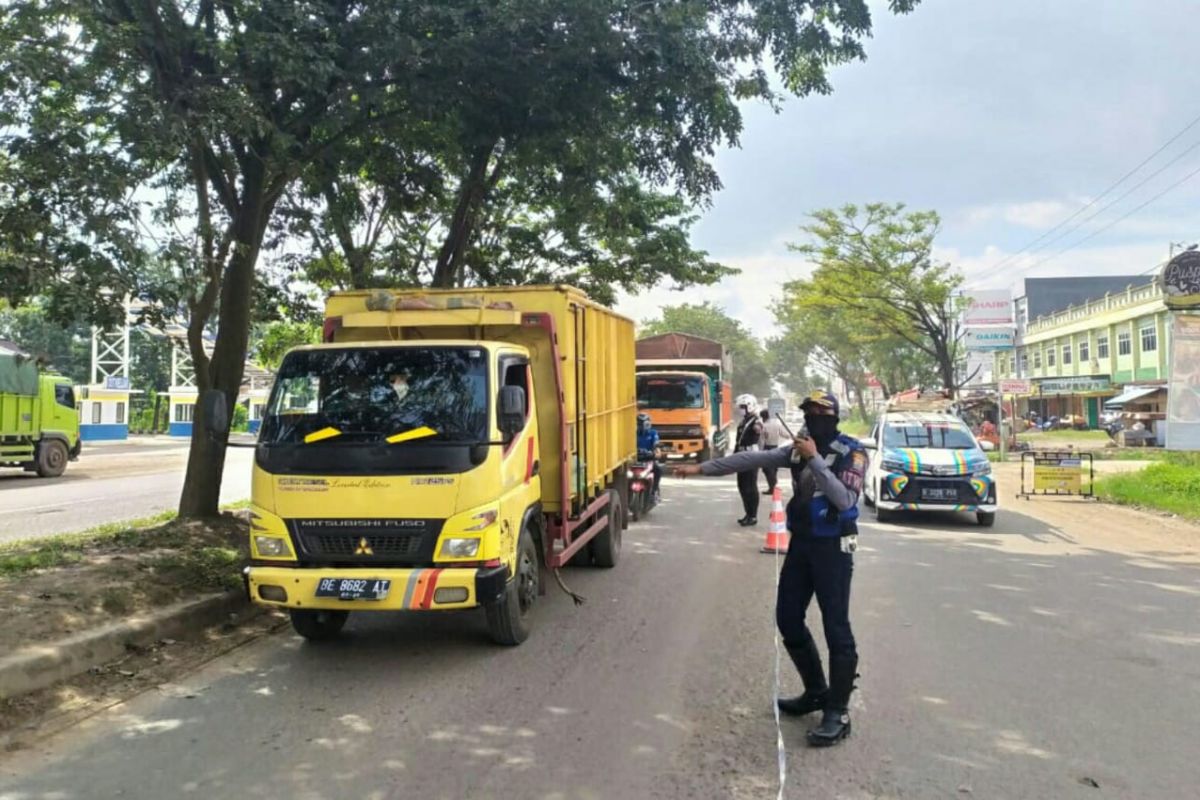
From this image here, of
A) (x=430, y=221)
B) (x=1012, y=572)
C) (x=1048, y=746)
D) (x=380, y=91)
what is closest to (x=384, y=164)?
(x=380, y=91)

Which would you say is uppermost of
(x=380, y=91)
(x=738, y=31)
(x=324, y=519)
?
(x=738, y=31)

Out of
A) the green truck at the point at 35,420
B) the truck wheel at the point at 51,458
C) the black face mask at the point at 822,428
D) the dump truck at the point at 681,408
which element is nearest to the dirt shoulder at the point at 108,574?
the black face mask at the point at 822,428

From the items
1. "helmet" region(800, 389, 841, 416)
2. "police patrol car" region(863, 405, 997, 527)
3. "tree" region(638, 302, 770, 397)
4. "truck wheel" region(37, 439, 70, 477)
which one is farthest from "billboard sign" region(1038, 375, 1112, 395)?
"helmet" region(800, 389, 841, 416)

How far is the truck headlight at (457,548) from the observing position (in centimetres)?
529

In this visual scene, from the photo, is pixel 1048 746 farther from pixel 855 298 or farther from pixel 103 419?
pixel 103 419

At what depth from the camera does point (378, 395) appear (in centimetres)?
584

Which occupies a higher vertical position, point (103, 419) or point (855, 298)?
point (855, 298)

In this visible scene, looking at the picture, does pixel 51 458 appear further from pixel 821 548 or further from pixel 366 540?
pixel 821 548

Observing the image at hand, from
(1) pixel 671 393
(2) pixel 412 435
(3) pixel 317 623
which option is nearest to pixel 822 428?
(2) pixel 412 435

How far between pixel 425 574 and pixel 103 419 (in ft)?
156

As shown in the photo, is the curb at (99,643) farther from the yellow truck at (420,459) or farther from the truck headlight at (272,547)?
the truck headlight at (272,547)

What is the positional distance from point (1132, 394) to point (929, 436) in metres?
33.1

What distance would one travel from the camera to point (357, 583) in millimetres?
5250

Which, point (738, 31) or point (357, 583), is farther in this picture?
point (738, 31)
